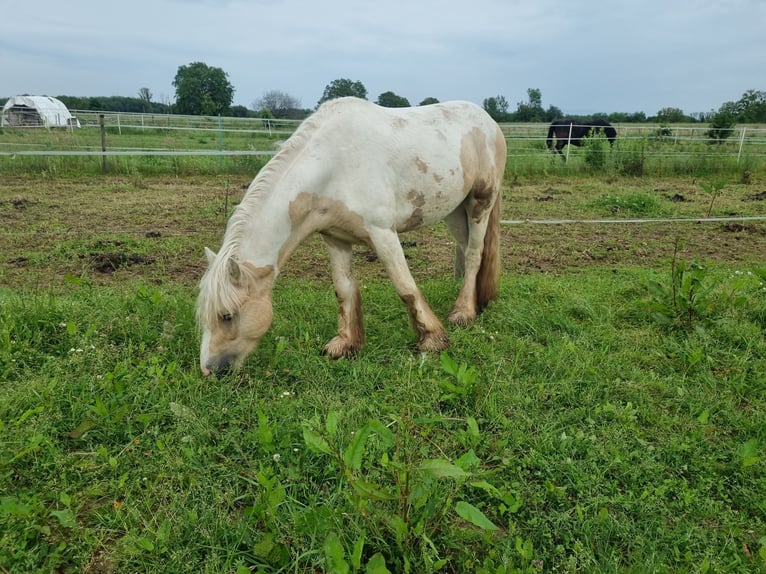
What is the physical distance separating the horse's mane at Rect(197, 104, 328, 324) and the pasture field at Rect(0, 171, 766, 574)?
0.48 metres

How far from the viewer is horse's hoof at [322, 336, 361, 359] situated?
133 inches

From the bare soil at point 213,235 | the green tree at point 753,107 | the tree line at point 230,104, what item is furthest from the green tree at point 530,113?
the bare soil at point 213,235

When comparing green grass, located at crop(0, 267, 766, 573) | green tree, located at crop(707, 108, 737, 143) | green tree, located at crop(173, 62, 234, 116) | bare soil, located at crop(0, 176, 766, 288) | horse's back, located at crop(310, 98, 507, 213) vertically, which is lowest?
green grass, located at crop(0, 267, 766, 573)

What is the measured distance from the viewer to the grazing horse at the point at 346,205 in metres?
2.86

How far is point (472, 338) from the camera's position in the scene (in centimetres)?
363

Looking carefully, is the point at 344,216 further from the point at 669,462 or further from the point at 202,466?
the point at 669,462

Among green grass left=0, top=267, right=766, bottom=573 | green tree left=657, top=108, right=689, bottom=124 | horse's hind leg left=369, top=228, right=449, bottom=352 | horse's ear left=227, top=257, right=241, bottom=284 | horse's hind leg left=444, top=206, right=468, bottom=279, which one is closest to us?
green grass left=0, top=267, right=766, bottom=573

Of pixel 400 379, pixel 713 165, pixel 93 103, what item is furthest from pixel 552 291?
pixel 93 103

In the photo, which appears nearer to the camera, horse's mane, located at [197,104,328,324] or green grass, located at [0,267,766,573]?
green grass, located at [0,267,766,573]

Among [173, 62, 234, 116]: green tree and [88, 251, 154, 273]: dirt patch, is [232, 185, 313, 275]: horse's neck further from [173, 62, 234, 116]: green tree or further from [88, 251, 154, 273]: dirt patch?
[173, 62, 234, 116]: green tree

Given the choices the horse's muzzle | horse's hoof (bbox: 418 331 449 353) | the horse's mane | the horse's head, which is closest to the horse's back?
the horse's mane

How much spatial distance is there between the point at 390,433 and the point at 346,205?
1.82 meters

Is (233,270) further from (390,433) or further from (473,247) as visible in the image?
(473,247)

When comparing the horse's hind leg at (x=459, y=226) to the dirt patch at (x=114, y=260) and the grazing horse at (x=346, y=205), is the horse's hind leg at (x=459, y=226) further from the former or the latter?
the dirt patch at (x=114, y=260)
